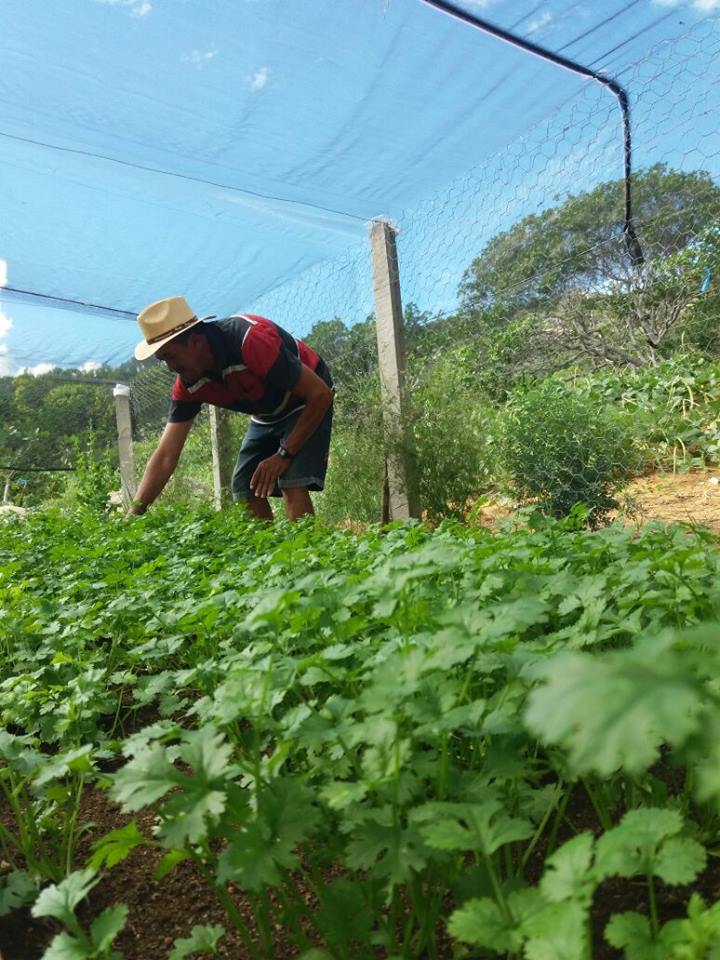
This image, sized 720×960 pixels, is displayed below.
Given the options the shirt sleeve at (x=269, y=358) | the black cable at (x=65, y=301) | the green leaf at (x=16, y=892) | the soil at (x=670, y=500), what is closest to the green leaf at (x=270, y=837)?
the green leaf at (x=16, y=892)

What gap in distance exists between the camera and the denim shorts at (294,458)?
176 inches

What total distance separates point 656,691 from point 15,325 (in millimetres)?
8857

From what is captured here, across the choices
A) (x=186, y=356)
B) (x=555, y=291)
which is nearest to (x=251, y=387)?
(x=186, y=356)

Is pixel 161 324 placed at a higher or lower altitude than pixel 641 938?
higher

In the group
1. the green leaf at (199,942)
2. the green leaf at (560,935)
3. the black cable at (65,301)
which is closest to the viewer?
the green leaf at (560,935)

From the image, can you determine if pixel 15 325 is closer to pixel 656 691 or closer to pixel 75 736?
pixel 75 736

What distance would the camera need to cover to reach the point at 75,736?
1652mm

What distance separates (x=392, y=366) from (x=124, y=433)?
20.3ft

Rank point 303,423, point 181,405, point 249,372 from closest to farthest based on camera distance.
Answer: point 303,423, point 249,372, point 181,405

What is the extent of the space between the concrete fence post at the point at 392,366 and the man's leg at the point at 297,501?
61 centimetres

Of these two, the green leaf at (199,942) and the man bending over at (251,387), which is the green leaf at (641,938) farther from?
the man bending over at (251,387)

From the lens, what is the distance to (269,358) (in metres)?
4.23

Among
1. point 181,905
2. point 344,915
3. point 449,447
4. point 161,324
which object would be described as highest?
point 161,324

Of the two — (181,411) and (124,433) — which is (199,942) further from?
(124,433)
